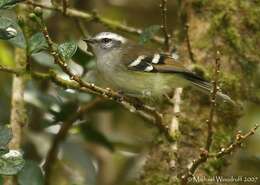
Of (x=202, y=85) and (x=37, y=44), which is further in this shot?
(x=202, y=85)

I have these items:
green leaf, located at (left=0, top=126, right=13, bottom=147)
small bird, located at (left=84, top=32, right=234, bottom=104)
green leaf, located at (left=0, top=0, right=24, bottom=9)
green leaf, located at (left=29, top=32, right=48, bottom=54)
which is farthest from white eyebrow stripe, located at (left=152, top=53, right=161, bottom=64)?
green leaf, located at (left=0, top=126, right=13, bottom=147)

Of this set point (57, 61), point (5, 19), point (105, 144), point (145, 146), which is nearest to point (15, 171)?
point (57, 61)

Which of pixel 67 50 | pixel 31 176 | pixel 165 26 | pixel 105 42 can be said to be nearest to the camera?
pixel 67 50

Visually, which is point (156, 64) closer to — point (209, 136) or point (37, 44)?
point (37, 44)

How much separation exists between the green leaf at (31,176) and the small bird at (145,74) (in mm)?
917

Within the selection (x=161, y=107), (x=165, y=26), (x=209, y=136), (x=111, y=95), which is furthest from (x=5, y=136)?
(x=161, y=107)

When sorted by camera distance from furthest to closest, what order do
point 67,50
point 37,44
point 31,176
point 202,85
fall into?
point 202,85, point 31,176, point 37,44, point 67,50

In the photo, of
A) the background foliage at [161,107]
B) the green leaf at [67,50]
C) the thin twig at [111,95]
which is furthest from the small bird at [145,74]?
the green leaf at [67,50]

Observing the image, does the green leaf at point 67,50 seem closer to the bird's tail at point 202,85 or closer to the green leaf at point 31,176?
the green leaf at point 31,176

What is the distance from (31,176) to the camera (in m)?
3.20

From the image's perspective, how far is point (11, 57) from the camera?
5.27m

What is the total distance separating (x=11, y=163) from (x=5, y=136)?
0.14 meters

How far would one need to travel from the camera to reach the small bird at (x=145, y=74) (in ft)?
12.5

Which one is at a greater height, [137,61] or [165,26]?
[165,26]
